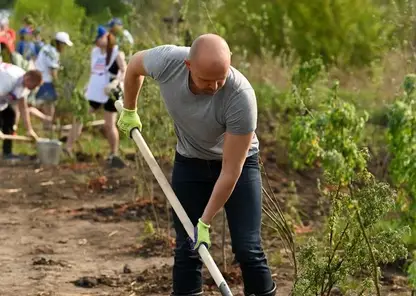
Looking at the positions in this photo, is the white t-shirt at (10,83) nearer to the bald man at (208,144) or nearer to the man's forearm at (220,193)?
the bald man at (208,144)

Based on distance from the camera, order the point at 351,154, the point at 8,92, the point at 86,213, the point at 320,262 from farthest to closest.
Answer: the point at 8,92 < the point at 86,213 < the point at 320,262 < the point at 351,154

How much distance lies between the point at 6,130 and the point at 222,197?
22.1 ft

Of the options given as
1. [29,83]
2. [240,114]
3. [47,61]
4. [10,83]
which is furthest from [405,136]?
[47,61]

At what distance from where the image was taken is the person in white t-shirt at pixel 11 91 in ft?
32.2

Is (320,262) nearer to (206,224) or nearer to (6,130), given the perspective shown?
(206,224)

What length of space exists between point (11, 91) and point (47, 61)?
5.61 feet

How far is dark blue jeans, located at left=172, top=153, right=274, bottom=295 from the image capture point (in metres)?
4.70

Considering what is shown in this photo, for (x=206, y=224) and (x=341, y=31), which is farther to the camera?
(x=341, y=31)

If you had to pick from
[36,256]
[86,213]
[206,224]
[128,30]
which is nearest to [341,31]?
[128,30]

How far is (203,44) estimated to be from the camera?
4.23 m

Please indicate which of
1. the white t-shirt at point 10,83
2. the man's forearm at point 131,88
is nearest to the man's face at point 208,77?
the man's forearm at point 131,88

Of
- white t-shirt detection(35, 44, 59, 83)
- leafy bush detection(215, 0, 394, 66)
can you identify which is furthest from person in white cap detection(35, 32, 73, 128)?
leafy bush detection(215, 0, 394, 66)

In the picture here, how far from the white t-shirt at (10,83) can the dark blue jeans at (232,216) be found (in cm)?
547

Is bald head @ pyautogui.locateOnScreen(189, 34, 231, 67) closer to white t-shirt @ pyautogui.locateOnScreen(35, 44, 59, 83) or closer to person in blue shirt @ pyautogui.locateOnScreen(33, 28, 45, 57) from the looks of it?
white t-shirt @ pyautogui.locateOnScreen(35, 44, 59, 83)
